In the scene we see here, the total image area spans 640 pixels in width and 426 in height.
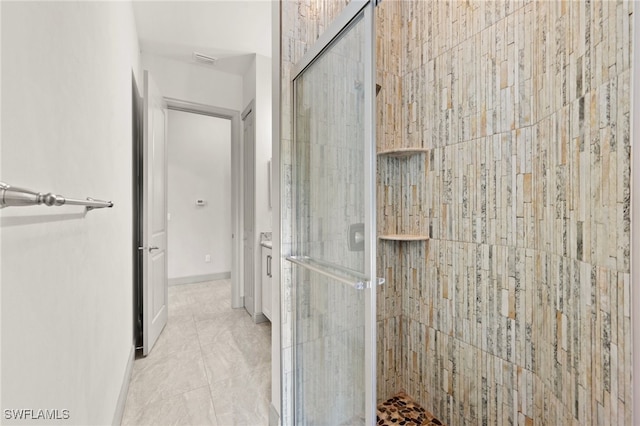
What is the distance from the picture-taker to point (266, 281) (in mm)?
3031

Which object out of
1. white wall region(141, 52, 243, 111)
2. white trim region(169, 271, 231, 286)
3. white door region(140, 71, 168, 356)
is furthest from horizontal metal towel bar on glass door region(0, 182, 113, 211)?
white trim region(169, 271, 231, 286)

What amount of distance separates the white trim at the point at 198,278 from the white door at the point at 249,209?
1.78 meters

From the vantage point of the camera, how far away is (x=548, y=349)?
48.1 inches

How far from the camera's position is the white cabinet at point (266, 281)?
9.79ft

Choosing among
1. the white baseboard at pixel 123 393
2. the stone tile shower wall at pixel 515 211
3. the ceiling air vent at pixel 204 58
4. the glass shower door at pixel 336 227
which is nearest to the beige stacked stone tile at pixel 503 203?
the stone tile shower wall at pixel 515 211

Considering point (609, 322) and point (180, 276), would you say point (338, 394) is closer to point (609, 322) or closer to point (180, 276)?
point (609, 322)

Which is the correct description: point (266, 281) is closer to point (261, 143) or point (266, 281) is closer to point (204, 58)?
point (261, 143)

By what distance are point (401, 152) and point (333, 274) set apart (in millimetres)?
953

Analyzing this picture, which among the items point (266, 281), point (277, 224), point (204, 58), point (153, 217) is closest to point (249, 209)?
point (266, 281)

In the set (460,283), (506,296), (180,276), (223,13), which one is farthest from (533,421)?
(180,276)

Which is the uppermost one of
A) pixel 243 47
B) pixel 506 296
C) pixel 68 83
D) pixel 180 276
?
pixel 243 47

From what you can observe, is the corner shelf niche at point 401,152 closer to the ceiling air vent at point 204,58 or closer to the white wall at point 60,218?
the white wall at point 60,218

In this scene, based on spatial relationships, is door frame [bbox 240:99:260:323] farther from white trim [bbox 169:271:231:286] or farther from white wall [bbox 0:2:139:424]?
white trim [bbox 169:271:231:286]

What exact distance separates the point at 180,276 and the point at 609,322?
16.8 feet
